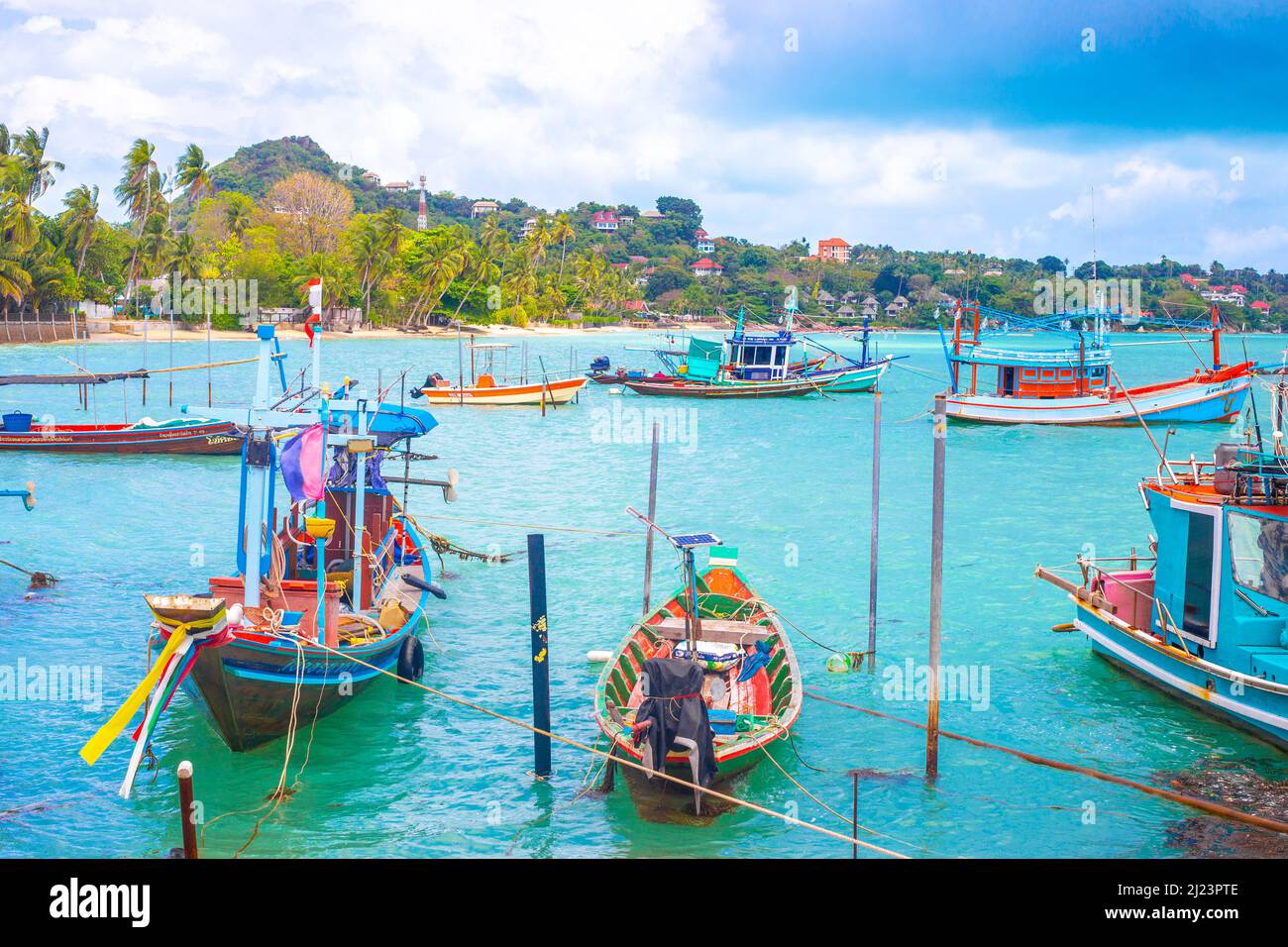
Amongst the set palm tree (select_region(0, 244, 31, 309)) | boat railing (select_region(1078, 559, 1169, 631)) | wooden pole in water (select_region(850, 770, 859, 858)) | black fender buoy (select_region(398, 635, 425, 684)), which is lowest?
wooden pole in water (select_region(850, 770, 859, 858))

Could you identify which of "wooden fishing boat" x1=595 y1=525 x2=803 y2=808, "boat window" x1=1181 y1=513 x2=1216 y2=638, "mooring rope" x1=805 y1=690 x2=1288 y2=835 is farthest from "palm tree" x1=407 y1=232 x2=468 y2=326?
"boat window" x1=1181 y1=513 x2=1216 y2=638

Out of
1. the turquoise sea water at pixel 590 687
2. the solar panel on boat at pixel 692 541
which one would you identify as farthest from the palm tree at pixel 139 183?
the solar panel on boat at pixel 692 541

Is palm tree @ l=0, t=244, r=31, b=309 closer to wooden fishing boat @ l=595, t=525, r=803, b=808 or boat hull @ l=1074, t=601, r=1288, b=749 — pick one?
wooden fishing boat @ l=595, t=525, r=803, b=808

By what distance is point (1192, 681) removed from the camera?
14.1m

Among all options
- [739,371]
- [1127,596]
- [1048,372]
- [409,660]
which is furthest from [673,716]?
[739,371]

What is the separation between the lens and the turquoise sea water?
12.0 metres

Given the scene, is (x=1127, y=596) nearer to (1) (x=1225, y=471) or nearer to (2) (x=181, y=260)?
(1) (x=1225, y=471)

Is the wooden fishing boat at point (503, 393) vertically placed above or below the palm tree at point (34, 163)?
below

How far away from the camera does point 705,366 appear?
60.3 meters

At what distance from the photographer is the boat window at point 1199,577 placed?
13781mm

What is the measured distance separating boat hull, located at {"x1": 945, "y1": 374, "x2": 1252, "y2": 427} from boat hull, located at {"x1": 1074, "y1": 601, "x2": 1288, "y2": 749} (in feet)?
116

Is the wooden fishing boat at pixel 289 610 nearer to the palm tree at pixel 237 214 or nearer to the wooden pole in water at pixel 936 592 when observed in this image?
the wooden pole in water at pixel 936 592

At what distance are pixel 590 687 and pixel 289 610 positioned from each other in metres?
4.43
